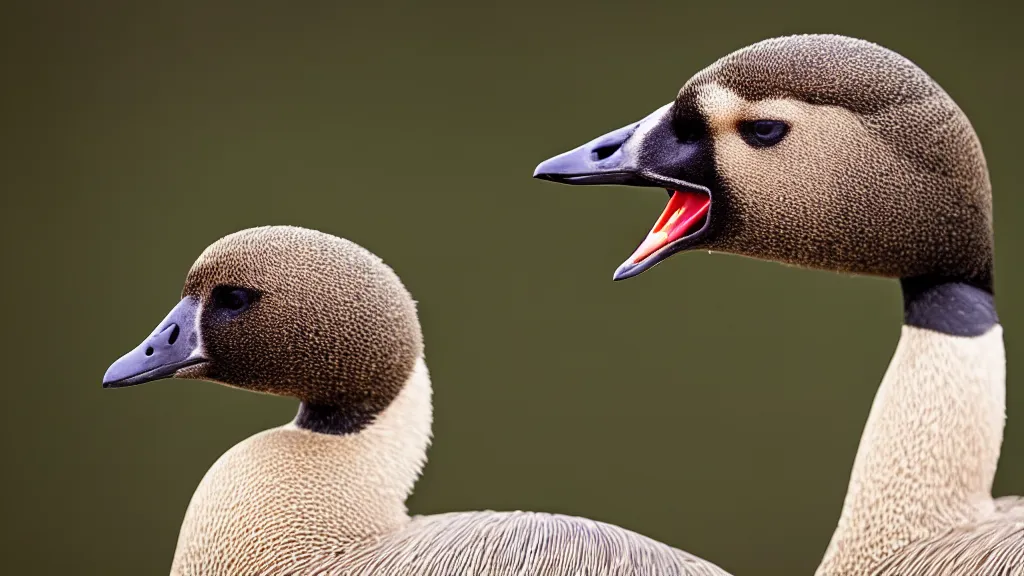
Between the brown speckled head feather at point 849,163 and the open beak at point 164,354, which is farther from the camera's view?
the open beak at point 164,354

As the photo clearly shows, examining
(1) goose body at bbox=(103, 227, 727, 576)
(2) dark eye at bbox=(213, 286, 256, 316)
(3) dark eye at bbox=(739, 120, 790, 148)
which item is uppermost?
(3) dark eye at bbox=(739, 120, 790, 148)

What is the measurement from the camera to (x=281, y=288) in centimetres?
162

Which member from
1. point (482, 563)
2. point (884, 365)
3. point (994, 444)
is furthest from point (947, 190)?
point (884, 365)

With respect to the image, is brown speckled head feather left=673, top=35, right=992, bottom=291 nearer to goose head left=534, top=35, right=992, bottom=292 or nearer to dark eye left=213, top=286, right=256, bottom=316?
goose head left=534, top=35, right=992, bottom=292

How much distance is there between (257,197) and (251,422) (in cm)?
63

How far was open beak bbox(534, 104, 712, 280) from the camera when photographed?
1.51 m

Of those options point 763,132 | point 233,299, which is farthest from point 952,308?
point 233,299

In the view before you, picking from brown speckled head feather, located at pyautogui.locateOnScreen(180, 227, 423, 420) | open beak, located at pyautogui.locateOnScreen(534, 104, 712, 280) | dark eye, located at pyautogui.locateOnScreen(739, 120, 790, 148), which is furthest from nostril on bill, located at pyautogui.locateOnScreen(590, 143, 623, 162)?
brown speckled head feather, located at pyautogui.locateOnScreen(180, 227, 423, 420)

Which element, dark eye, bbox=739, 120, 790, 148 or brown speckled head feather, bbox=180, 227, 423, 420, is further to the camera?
brown speckled head feather, bbox=180, 227, 423, 420

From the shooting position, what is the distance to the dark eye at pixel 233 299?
1636 mm

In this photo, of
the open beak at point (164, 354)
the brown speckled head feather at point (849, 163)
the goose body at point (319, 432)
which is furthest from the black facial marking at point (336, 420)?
the brown speckled head feather at point (849, 163)

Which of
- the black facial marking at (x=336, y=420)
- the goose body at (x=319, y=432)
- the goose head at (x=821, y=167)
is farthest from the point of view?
the black facial marking at (x=336, y=420)

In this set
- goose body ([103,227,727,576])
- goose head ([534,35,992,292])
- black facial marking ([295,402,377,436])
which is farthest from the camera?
black facial marking ([295,402,377,436])

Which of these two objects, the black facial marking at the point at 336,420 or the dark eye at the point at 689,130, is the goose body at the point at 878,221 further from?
the black facial marking at the point at 336,420
